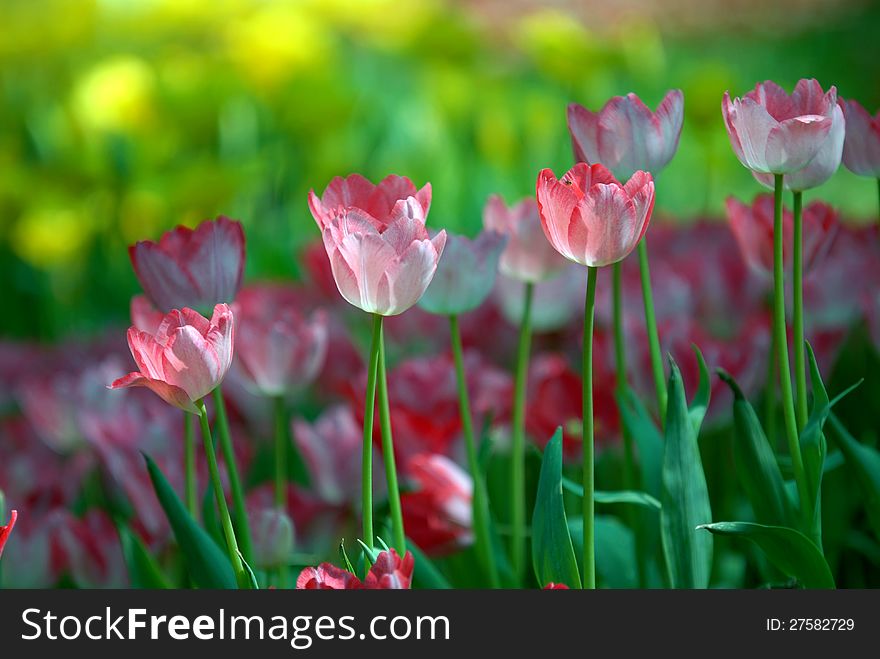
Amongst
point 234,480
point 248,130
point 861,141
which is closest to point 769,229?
point 861,141

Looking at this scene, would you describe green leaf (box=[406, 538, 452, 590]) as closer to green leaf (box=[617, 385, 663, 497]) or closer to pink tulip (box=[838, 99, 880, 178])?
green leaf (box=[617, 385, 663, 497])

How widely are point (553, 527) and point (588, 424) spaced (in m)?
0.05

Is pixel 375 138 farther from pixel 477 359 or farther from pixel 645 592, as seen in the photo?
pixel 645 592

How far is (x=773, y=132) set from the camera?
403mm

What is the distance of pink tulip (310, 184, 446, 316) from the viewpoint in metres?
0.38

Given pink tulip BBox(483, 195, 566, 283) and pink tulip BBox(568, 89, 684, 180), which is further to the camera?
pink tulip BBox(483, 195, 566, 283)

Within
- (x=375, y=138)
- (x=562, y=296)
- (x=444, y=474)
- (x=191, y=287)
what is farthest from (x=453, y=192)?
(x=191, y=287)

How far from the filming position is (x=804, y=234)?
20.1 inches

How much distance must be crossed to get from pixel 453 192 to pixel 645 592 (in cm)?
146

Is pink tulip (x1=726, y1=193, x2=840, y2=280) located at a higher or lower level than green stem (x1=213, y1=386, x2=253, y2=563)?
higher

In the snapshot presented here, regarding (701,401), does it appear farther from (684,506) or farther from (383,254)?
(383,254)

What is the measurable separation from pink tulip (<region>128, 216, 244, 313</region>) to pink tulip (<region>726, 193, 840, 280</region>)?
25 cm

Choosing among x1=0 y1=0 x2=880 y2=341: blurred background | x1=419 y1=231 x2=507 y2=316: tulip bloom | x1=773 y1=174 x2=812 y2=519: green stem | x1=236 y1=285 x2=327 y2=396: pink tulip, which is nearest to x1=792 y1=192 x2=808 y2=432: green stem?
x1=773 y1=174 x2=812 y2=519: green stem

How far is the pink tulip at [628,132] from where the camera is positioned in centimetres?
44
